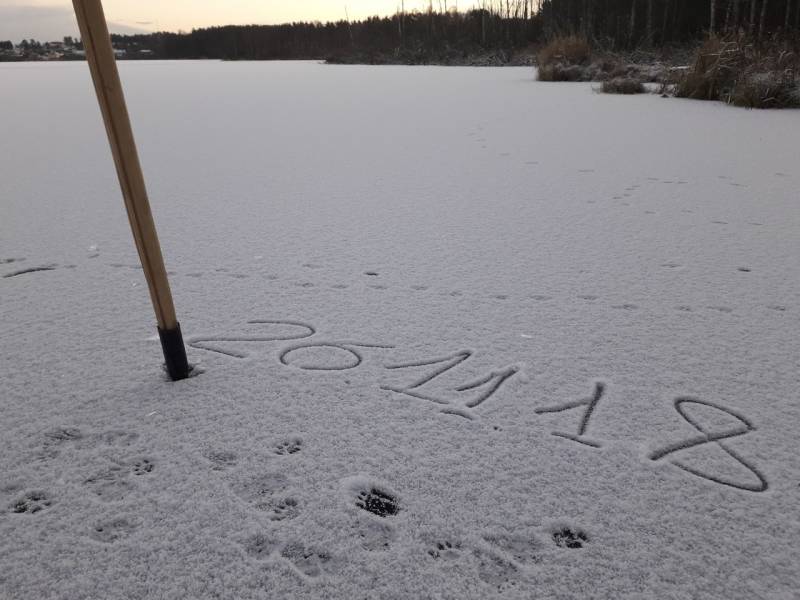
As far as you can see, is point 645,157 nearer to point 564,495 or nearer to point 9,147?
point 564,495

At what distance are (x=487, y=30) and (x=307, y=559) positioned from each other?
28752 mm

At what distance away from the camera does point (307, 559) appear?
2.38ft

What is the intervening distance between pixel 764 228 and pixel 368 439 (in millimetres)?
1807

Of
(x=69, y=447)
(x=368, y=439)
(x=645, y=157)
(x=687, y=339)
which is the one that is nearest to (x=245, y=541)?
(x=368, y=439)

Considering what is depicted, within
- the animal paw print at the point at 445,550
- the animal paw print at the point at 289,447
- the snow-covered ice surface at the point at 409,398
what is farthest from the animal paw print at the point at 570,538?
the animal paw print at the point at 289,447

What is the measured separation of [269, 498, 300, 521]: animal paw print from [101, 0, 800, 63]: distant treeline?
38.1ft

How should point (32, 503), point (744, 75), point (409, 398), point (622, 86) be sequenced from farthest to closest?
point (622, 86)
point (744, 75)
point (409, 398)
point (32, 503)

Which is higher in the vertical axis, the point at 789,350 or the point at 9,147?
the point at 9,147

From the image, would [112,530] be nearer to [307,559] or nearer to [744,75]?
[307,559]

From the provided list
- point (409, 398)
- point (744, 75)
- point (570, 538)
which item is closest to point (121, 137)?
point (409, 398)

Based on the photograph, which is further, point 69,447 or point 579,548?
point 69,447

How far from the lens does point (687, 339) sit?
1.29m

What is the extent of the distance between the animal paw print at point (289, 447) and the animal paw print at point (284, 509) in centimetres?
11

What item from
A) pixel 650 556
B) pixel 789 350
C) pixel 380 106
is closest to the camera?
pixel 650 556
